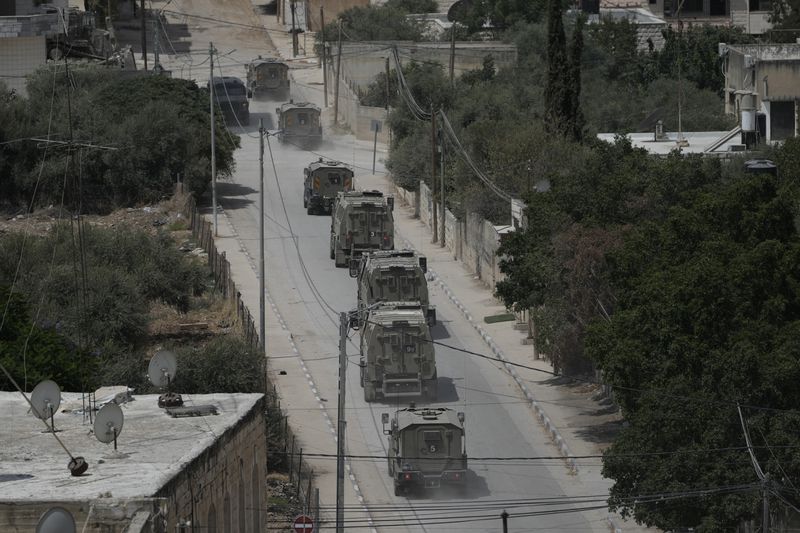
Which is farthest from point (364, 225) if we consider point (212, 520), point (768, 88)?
point (212, 520)

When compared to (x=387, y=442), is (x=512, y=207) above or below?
above

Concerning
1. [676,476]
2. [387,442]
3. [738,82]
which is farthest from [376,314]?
[738,82]

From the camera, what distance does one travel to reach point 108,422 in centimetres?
2348

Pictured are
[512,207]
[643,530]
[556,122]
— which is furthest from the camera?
[556,122]

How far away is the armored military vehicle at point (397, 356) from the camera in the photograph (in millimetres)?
40000

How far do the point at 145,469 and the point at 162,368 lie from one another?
14.6ft

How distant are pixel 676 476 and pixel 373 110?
48.6 m

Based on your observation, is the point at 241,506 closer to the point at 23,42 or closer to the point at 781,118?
the point at 781,118

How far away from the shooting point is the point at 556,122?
193 feet

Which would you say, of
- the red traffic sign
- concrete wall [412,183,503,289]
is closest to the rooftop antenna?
the red traffic sign

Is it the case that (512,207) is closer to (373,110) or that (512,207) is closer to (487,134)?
(487,134)

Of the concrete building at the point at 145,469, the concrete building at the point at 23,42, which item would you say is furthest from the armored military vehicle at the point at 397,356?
the concrete building at the point at 23,42

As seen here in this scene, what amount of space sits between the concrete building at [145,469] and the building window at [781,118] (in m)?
36.6

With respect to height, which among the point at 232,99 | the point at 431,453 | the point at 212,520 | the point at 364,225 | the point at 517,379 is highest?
the point at 232,99
